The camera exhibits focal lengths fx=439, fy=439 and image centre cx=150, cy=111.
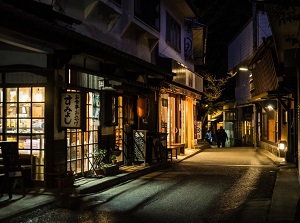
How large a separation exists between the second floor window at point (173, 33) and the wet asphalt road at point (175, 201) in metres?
12.0

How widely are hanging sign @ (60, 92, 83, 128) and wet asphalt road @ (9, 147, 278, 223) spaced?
89.4 inches

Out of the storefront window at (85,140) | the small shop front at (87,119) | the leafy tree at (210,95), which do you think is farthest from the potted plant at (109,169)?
the leafy tree at (210,95)

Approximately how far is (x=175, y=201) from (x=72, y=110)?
4163 mm

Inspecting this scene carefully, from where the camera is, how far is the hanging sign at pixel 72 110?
13.5 metres

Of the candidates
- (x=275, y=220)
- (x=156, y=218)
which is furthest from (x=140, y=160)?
(x=275, y=220)

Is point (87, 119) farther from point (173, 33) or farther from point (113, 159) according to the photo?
point (173, 33)

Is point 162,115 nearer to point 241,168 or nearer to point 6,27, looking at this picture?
point 241,168

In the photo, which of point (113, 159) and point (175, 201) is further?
point (113, 159)

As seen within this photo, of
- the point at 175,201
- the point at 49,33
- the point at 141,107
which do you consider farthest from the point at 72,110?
the point at 141,107

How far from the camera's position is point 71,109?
529 inches

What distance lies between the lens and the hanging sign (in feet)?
44.1

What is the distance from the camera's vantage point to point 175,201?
486 inches

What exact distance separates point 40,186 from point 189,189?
188 inches

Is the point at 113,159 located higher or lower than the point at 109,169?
higher
